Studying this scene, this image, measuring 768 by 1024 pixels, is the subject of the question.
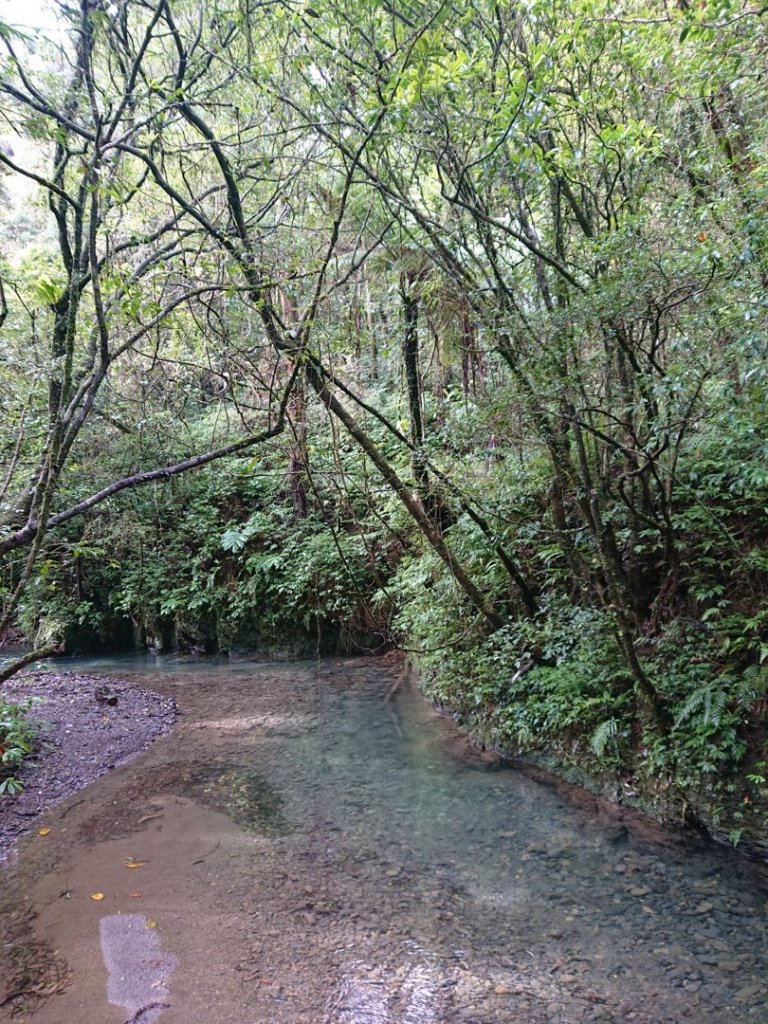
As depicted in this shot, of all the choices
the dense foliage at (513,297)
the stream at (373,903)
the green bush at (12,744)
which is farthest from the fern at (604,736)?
the green bush at (12,744)

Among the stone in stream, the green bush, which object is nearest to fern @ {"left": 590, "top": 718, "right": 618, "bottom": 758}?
the stone in stream

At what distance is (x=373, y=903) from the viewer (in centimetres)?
438

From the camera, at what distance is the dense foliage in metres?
5.07

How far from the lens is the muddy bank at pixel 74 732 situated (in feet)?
19.7

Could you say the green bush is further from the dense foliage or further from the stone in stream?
the stone in stream

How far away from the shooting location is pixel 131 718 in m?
8.62

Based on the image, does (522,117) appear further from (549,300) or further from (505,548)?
(505,548)

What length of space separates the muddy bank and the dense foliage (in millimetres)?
2248

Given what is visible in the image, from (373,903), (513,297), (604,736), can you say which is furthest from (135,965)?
(513,297)

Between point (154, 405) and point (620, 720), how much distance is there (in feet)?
30.5

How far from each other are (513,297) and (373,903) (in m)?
5.58

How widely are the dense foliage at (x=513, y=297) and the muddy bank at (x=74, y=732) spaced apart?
2248 millimetres

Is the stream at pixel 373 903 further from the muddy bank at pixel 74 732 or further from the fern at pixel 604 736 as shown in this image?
the fern at pixel 604 736

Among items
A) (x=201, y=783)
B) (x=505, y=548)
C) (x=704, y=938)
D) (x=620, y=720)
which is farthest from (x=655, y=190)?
(x=201, y=783)
